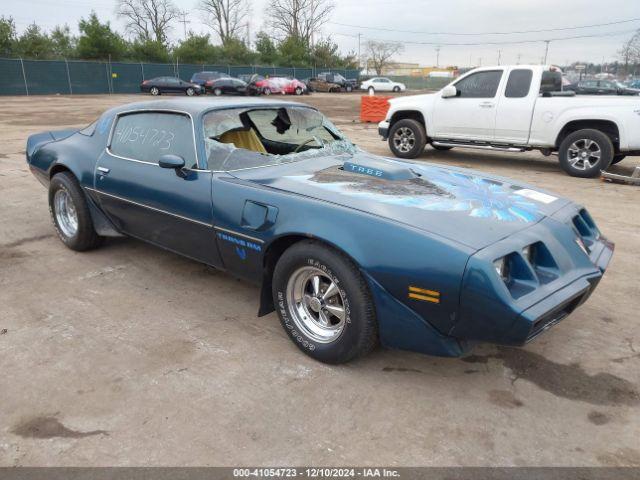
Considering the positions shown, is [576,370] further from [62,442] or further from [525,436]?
[62,442]

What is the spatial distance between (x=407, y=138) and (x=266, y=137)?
6416 mm

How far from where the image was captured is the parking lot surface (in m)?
2.27

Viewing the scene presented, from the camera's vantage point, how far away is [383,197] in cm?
290

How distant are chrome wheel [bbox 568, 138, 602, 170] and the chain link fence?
117 ft

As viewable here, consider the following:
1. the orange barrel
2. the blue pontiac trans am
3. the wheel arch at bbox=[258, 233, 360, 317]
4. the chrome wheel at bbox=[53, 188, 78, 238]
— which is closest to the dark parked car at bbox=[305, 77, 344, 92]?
the orange barrel

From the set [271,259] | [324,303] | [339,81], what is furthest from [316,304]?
[339,81]

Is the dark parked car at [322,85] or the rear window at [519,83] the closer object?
the rear window at [519,83]

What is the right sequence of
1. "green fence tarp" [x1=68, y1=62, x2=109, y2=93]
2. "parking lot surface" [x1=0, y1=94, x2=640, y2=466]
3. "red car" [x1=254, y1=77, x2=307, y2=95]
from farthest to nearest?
"green fence tarp" [x1=68, y1=62, x2=109, y2=93] → "red car" [x1=254, y1=77, x2=307, y2=95] → "parking lot surface" [x1=0, y1=94, x2=640, y2=466]

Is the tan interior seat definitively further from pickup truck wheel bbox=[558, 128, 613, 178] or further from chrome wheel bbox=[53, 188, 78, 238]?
pickup truck wheel bbox=[558, 128, 613, 178]

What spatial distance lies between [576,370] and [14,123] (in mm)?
17583

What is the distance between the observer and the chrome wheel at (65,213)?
15.5 ft

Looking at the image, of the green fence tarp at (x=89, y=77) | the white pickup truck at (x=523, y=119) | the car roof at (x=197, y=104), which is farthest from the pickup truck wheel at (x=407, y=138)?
the green fence tarp at (x=89, y=77)

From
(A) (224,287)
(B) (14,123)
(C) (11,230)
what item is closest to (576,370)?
(A) (224,287)

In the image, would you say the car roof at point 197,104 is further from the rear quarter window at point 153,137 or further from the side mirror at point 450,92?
the side mirror at point 450,92
